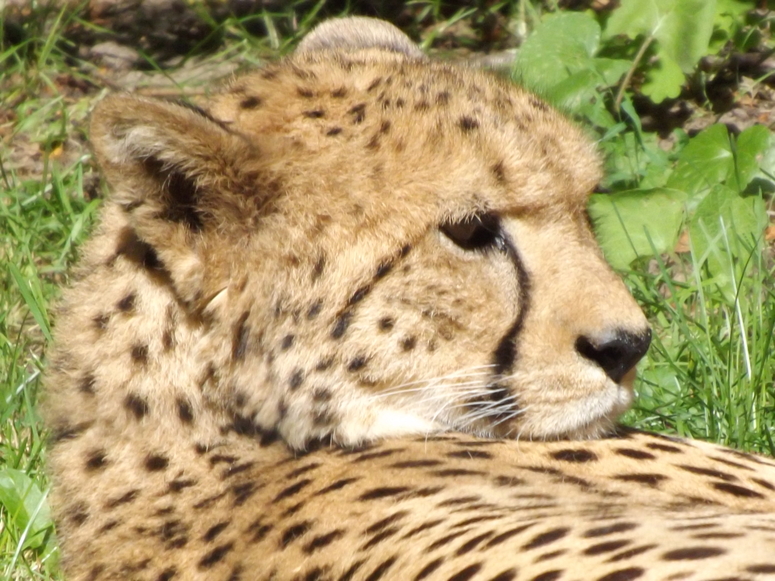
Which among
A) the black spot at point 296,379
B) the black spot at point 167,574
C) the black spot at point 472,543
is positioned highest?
the black spot at point 296,379

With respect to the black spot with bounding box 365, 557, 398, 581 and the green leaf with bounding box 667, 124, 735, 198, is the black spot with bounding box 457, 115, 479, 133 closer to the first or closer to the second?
the black spot with bounding box 365, 557, 398, 581

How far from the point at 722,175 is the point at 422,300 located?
1705mm

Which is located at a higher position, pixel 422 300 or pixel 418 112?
pixel 418 112

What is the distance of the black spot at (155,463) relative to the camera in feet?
7.11

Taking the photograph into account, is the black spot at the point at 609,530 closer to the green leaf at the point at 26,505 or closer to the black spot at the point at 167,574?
the black spot at the point at 167,574

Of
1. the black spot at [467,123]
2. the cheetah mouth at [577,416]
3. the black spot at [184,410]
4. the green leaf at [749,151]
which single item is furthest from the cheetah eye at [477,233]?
the green leaf at [749,151]

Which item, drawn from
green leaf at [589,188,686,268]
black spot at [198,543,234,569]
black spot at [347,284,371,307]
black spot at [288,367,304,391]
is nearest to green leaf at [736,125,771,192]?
green leaf at [589,188,686,268]

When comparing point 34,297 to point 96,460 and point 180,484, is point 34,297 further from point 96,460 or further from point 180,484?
point 180,484

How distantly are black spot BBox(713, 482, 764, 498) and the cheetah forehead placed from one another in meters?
0.54

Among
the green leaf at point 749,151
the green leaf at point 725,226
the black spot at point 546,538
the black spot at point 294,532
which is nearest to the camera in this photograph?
the black spot at point 546,538

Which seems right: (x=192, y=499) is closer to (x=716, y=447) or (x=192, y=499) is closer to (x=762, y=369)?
(x=716, y=447)

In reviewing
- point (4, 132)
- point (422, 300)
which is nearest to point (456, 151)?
point (422, 300)

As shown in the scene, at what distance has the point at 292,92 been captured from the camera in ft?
7.68

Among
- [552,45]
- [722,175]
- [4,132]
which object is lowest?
[4,132]
